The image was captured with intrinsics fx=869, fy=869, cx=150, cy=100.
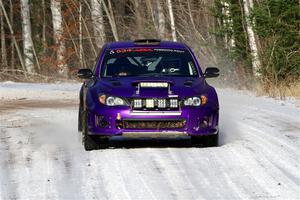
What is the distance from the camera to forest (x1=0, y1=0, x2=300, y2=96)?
2244cm

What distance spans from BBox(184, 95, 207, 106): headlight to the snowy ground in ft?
2.01

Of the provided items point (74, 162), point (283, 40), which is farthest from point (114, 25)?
point (74, 162)

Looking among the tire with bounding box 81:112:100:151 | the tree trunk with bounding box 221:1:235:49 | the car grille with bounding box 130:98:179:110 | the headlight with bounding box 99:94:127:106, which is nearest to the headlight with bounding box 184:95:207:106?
the car grille with bounding box 130:98:179:110

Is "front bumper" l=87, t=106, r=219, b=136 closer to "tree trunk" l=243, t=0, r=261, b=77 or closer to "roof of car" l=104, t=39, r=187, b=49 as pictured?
"roof of car" l=104, t=39, r=187, b=49

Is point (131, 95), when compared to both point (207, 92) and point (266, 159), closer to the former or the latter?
point (207, 92)

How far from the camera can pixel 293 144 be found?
12.1 metres

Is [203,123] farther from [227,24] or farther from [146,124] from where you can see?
[227,24]

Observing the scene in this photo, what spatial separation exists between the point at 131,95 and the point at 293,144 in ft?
8.08

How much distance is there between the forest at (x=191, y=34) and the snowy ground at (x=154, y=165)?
6976 millimetres

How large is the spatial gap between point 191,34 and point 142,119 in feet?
74.0

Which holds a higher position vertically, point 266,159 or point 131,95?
point 131,95

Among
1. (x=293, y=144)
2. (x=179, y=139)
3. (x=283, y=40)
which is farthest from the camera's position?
(x=283, y=40)

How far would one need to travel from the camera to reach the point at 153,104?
11.3 meters

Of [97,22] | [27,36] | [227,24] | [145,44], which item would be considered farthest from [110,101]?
[27,36]
